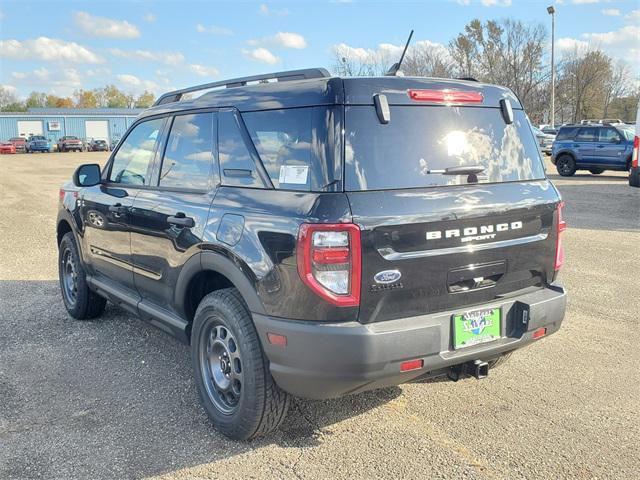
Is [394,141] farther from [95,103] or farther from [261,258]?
[95,103]

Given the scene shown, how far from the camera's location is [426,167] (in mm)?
2965

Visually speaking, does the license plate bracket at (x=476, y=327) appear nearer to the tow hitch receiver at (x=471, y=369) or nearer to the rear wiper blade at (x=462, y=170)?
the tow hitch receiver at (x=471, y=369)

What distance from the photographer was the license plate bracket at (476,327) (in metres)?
2.93

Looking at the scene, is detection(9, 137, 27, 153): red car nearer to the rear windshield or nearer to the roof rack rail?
the roof rack rail

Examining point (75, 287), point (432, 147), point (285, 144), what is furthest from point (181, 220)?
point (75, 287)

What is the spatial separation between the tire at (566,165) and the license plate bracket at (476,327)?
19.0m

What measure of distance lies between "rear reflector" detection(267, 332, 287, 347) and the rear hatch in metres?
0.41

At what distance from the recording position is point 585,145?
1952cm

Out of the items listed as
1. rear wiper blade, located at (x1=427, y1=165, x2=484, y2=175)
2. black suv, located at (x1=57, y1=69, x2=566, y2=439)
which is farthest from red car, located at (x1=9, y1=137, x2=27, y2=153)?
rear wiper blade, located at (x1=427, y1=165, x2=484, y2=175)

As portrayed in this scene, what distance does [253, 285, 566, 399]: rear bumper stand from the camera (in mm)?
2668

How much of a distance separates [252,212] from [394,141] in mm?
825

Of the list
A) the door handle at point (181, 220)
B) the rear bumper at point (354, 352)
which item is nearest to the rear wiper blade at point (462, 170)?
the rear bumper at point (354, 352)


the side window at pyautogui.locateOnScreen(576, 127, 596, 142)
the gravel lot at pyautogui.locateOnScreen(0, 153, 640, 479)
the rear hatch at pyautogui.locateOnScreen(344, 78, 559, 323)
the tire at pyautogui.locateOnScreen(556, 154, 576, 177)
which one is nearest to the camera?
the rear hatch at pyautogui.locateOnScreen(344, 78, 559, 323)

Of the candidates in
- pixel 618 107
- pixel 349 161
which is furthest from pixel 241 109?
pixel 618 107
